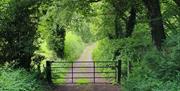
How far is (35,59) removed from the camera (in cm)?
2233

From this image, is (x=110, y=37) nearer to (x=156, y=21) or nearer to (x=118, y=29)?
(x=118, y=29)

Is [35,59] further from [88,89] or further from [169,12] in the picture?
[169,12]

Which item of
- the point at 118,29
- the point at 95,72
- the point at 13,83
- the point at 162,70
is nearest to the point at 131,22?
the point at 118,29

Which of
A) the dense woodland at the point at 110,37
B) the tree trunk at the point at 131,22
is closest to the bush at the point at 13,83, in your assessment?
the dense woodland at the point at 110,37

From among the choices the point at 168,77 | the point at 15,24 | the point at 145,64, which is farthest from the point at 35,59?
the point at 168,77

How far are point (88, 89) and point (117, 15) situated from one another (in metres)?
8.16

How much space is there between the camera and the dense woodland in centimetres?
1465

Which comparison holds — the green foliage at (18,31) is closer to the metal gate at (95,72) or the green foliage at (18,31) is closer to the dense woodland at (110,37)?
the dense woodland at (110,37)

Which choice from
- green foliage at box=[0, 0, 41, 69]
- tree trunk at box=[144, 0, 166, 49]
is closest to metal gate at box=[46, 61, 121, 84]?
green foliage at box=[0, 0, 41, 69]

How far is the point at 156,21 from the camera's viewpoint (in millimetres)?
19422

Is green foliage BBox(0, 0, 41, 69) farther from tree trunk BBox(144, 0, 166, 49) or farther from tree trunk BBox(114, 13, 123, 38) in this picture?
tree trunk BBox(114, 13, 123, 38)

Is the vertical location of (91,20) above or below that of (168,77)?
above

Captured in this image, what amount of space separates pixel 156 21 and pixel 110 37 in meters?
15.0

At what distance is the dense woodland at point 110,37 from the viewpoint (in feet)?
48.1
